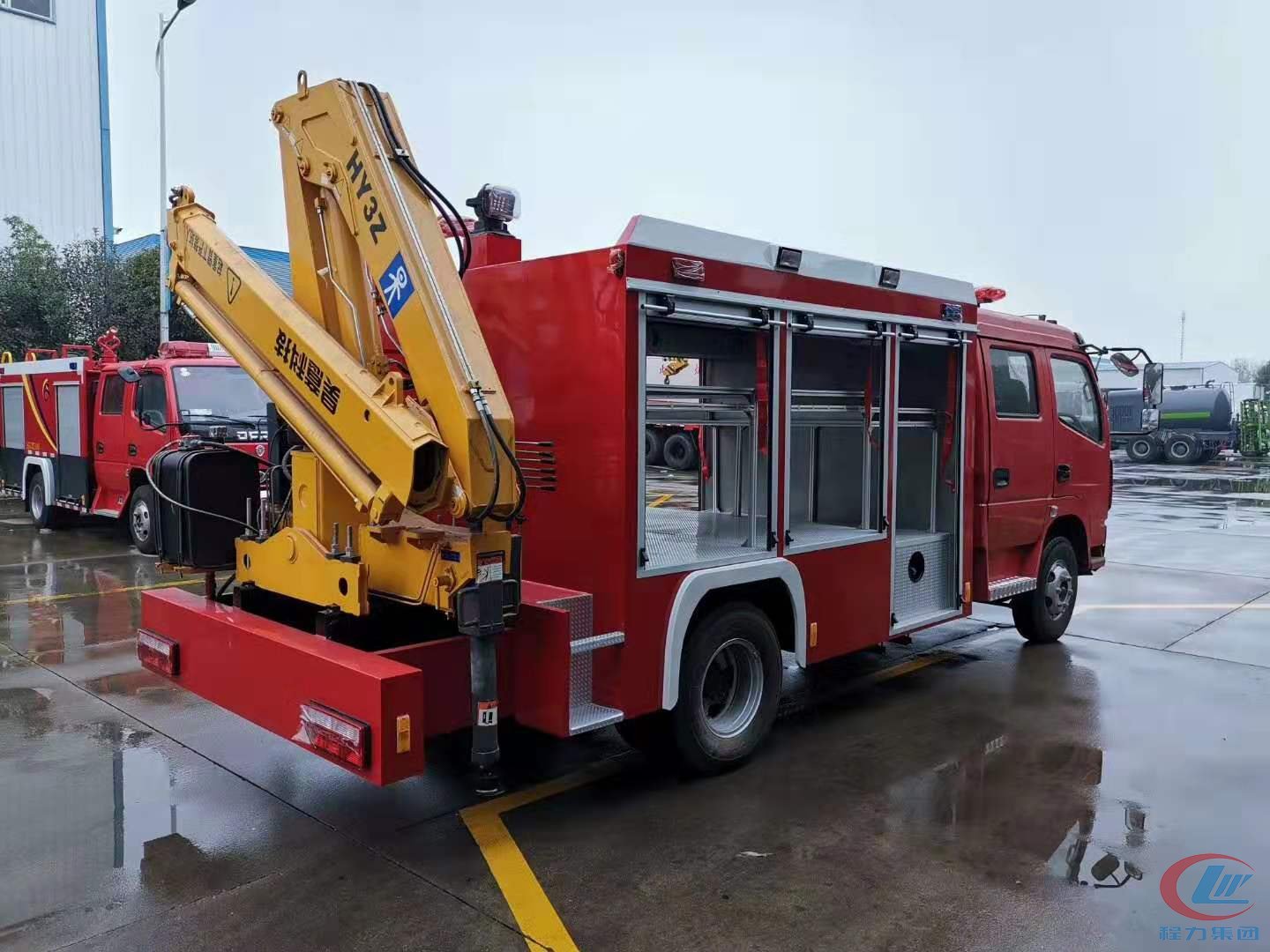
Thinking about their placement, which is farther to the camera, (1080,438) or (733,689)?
(1080,438)

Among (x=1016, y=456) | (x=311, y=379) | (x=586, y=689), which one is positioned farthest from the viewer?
(x=1016, y=456)

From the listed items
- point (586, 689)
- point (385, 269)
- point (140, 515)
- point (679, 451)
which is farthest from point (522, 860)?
point (679, 451)

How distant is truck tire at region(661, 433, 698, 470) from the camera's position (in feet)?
81.1

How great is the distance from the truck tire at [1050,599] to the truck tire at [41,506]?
12.8 meters

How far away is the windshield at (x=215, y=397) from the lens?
1147 centimetres

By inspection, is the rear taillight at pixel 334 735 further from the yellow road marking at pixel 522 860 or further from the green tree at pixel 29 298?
the green tree at pixel 29 298

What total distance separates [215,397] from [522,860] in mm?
9103

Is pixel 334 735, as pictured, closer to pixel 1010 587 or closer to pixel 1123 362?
pixel 1010 587

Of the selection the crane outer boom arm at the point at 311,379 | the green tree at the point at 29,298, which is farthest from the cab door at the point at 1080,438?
the green tree at the point at 29,298

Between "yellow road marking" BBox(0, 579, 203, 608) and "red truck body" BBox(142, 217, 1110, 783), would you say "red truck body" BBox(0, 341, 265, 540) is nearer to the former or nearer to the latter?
"yellow road marking" BBox(0, 579, 203, 608)

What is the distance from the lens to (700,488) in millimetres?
6734

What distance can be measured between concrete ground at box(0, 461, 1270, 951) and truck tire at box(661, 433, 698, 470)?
57.5 feet

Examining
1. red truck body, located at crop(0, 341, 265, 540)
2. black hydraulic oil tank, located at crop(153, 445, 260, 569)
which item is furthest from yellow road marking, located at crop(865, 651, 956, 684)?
red truck body, located at crop(0, 341, 265, 540)

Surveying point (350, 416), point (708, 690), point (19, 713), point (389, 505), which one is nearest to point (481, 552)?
point (389, 505)
